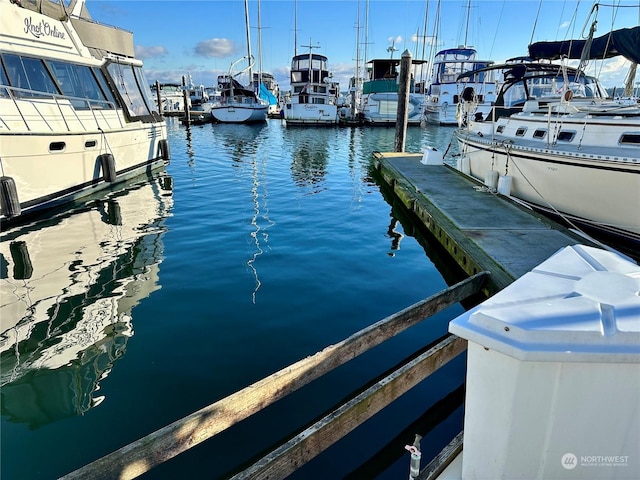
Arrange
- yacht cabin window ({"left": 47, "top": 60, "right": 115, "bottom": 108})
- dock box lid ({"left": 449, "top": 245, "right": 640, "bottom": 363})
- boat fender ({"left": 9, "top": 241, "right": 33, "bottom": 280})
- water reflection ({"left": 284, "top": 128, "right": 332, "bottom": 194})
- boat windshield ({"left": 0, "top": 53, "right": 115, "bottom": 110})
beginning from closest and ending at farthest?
dock box lid ({"left": 449, "top": 245, "right": 640, "bottom": 363}) → boat fender ({"left": 9, "top": 241, "right": 33, "bottom": 280}) → boat windshield ({"left": 0, "top": 53, "right": 115, "bottom": 110}) → yacht cabin window ({"left": 47, "top": 60, "right": 115, "bottom": 108}) → water reflection ({"left": 284, "top": 128, "right": 332, "bottom": 194})

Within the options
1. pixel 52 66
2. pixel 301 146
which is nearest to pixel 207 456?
pixel 52 66

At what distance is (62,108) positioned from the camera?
9648 mm

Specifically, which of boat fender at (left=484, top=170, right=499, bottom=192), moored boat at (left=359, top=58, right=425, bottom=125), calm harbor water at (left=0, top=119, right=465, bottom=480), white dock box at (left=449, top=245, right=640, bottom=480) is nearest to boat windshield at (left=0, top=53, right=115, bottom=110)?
calm harbor water at (left=0, top=119, right=465, bottom=480)

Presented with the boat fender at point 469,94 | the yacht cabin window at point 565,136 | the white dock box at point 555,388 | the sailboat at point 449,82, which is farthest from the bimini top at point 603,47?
the sailboat at point 449,82

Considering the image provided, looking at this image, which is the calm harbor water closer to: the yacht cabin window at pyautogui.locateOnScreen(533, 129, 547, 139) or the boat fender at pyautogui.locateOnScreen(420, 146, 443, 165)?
the yacht cabin window at pyautogui.locateOnScreen(533, 129, 547, 139)

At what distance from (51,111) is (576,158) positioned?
36.0 feet

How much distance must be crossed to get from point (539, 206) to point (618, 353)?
8023mm

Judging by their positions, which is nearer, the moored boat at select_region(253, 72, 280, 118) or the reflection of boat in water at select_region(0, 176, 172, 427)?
the reflection of boat in water at select_region(0, 176, 172, 427)

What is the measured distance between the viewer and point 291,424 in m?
3.48

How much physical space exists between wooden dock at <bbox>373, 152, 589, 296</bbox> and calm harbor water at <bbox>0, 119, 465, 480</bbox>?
0.59 meters

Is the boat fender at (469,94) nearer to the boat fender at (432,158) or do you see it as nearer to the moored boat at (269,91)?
the boat fender at (432,158)

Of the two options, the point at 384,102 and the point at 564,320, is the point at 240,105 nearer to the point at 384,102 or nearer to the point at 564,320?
the point at 384,102

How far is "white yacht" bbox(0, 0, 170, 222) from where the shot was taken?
8.29m

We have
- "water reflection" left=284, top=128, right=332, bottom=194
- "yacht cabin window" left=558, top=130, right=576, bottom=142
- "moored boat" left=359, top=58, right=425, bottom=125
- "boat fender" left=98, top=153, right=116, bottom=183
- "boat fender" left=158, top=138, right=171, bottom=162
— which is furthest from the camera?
"moored boat" left=359, top=58, right=425, bottom=125
